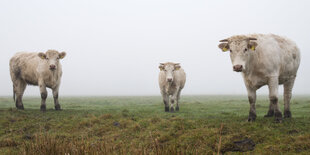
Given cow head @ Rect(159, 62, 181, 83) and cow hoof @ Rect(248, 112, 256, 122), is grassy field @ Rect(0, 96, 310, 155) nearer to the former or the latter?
cow hoof @ Rect(248, 112, 256, 122)

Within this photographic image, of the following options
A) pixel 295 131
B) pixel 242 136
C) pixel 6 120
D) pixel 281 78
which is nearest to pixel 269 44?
pixel 281 78

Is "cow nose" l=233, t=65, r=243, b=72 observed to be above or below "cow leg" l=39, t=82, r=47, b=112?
above

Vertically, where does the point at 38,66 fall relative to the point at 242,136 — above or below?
above

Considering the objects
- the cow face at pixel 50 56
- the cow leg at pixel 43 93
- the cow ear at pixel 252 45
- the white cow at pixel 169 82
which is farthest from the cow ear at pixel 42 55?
the cow ear at pixel 252 45

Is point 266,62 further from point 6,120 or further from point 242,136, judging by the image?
point 6,120

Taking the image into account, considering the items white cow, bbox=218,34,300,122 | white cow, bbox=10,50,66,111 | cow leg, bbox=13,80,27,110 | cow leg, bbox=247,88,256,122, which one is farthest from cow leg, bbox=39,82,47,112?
cow leg, bbox=247,88,256,122

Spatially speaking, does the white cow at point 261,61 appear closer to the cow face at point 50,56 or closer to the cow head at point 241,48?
the cow head at point 241,48

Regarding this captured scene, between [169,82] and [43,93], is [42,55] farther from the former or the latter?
[169,82]

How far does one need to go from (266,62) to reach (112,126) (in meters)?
6.10

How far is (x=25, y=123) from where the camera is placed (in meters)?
9.59

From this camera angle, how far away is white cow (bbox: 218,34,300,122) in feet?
25.5

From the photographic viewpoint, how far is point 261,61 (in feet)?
25.9

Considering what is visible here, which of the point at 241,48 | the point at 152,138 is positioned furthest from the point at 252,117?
the point at 152,138

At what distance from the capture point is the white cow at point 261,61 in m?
7.78
